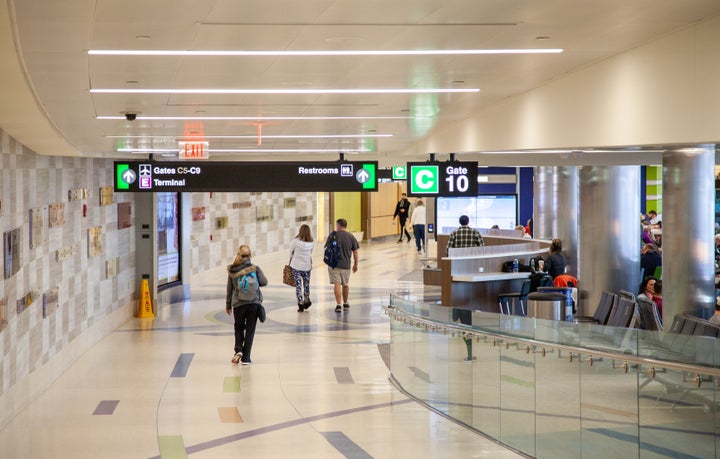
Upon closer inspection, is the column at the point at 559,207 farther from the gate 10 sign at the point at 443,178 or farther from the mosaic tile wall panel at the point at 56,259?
the mosaic tile wall panel at the point at 56,259

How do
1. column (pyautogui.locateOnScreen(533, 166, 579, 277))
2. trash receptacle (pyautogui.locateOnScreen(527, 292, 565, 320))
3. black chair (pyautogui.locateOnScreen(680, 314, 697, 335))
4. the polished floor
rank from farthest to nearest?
column (pyautogui.locateOnScreen(533, 166, 579, 277)), trash receptacle (pyautogui.locateOnScreen(527, 292, 565, 320)), black chair (pyautogui.locateOnScreen(680, 314, 697, 335)), the polished floor

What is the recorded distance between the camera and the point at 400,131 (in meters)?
12.2

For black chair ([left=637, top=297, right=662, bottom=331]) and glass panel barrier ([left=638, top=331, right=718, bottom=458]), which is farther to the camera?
black chair ([left=637, top=297, right=662, bottom=331])

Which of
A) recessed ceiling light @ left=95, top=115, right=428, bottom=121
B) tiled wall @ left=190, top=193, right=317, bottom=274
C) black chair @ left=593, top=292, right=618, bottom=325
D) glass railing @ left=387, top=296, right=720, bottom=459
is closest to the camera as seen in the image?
glass railing @ left=387, top=296, right=720, bottom=459

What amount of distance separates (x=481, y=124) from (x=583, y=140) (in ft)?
10.3

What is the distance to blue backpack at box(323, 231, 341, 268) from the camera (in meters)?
17.0

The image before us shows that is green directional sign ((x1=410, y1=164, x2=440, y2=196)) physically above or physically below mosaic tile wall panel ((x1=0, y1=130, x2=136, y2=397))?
above

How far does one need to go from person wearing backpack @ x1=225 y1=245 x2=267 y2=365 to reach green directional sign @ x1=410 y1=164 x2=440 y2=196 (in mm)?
2320

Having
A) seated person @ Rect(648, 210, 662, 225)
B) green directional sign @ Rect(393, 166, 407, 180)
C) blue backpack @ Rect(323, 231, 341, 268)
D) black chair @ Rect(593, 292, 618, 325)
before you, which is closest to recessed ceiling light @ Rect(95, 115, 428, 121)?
black chair @ Rect(593, 292, 618, 325)

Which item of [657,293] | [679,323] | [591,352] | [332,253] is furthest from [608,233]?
[591,352]

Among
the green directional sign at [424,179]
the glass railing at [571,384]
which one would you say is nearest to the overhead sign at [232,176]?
the green directional sign at [424,179]

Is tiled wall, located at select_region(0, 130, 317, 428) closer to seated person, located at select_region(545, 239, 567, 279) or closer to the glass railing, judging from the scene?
the glass railing

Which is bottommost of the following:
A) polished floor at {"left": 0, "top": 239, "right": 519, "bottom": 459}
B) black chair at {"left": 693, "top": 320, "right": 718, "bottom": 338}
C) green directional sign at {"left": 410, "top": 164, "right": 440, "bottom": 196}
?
polished floor at {"left": 0, "top": 239, "right": 519, "bottom": 459}

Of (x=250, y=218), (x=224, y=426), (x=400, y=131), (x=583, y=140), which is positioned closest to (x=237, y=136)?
(x=400, y=131)
